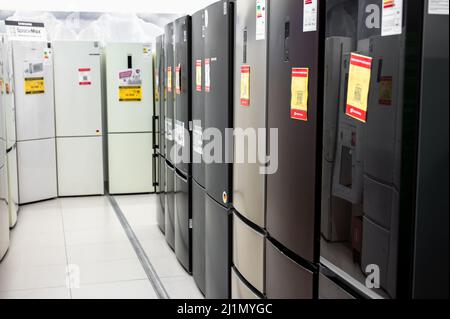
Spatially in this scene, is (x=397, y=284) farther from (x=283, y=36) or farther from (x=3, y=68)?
(x=3, y=68)

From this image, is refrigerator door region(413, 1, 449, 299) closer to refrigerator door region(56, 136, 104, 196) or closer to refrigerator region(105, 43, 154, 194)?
refrigerator region(105, 43, 154, 194)

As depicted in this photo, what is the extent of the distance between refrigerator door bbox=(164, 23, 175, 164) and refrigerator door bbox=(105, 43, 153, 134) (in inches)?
103

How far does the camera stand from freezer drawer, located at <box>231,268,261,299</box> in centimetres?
287

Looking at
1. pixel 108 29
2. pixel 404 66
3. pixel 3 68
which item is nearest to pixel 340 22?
pixel 404 66

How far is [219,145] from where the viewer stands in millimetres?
3400

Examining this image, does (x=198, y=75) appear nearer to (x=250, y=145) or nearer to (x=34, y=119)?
(x=250, y=145)

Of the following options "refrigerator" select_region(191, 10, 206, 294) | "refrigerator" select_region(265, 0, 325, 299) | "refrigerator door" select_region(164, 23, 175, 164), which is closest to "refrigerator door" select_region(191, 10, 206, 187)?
"refrigerator" select_region(191, 10, 206, 294)

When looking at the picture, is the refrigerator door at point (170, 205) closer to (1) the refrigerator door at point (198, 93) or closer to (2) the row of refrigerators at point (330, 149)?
(1) the refrigerator door at point (198, 93)

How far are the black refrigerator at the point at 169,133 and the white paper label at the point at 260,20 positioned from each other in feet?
7.71

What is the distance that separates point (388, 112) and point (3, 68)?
5.18m

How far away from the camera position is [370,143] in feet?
5.45

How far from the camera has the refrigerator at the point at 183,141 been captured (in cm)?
433

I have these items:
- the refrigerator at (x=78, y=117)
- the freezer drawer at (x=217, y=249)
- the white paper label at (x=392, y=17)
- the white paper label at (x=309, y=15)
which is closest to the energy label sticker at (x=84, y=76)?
the refrigerator at (x=78, y=117)

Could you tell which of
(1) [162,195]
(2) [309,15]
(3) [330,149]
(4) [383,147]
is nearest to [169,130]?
(1) [162,195]
